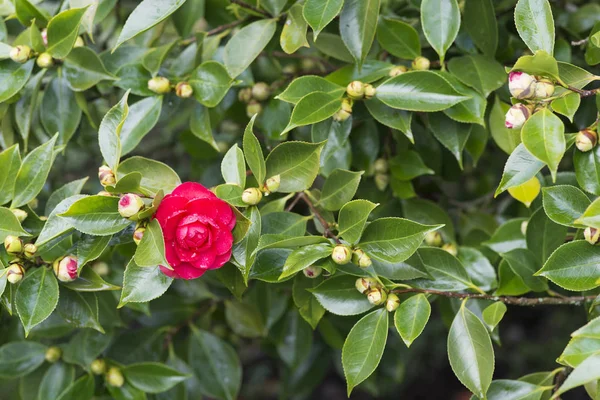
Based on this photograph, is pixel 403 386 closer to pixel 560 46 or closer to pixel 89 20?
pixel 560 46

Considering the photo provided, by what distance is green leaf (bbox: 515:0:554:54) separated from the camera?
3.40ft

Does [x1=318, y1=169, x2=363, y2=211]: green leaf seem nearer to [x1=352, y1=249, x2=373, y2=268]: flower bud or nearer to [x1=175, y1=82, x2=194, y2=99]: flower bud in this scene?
[x1=352, y1=249, x2=373, y2=268]: flower bud

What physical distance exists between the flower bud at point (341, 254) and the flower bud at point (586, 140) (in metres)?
0.38

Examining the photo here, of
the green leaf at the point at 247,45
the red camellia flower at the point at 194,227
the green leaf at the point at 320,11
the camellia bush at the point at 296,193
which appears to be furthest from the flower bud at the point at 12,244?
the green leaf at the point at 320,11

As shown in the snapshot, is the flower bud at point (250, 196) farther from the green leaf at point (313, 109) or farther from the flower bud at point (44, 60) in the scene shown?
the flower bud at point (44, 60)

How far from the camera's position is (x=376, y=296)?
107cm

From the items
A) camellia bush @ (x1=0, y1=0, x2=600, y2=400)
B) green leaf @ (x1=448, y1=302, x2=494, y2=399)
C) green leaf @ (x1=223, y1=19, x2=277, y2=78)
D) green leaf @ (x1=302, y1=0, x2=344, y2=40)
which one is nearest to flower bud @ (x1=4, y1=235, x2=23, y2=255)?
camellia bush @ (x1=0, y1=0, x2=600, y2=400)

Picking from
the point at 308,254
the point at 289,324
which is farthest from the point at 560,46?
the point at 289,324

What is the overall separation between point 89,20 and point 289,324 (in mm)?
880

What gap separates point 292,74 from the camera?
4.82 feet

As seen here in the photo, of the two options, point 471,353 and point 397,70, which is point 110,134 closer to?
point 397,70

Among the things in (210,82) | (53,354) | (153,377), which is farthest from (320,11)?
(53,354)

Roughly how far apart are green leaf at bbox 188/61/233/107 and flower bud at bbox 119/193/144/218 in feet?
1.16

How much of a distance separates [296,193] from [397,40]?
0.35 m
